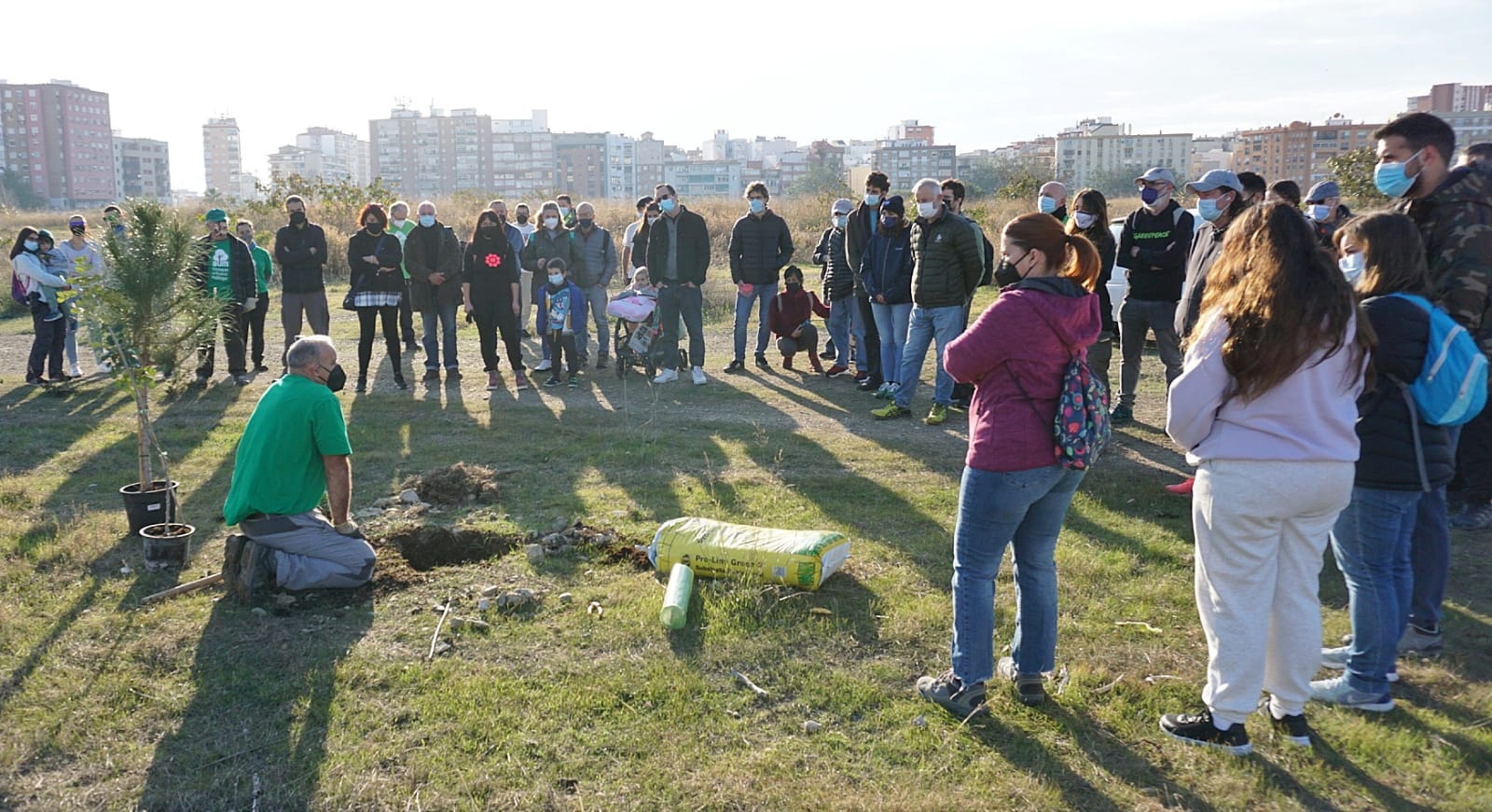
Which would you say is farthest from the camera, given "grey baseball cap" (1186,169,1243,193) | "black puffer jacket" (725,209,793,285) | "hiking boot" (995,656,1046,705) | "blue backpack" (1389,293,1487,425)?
"black puffer jacket" (725,209,793,285)

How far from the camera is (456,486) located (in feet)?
23.3

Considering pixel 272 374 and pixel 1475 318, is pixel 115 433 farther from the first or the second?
pixel 1475 318

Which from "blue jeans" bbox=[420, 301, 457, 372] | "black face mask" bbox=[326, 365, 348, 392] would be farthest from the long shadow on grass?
"blue jeans" bbox=[420, 301, 457, 372]

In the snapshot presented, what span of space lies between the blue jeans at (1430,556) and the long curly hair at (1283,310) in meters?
1.28

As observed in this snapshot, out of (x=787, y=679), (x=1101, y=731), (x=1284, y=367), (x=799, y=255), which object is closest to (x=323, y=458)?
(x=787, y=679)

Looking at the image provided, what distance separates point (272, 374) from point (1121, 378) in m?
9.43

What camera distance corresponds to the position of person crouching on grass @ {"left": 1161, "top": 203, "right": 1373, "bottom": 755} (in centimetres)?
329

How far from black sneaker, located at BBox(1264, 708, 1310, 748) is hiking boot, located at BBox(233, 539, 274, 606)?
4.62 metres

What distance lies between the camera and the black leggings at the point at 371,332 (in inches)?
424

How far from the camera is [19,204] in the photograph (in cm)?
9525

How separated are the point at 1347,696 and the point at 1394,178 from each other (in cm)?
235

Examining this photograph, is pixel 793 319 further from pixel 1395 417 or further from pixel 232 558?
pixel 1395 417

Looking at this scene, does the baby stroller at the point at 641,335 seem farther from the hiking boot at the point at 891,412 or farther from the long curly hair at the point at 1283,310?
the long curly hair at the point at 1283,310

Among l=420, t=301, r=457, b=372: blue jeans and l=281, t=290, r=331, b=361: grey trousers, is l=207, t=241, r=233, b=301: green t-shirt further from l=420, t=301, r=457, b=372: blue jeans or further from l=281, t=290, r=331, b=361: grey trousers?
l=420, t=301, r=457, b=372: blue jeans
